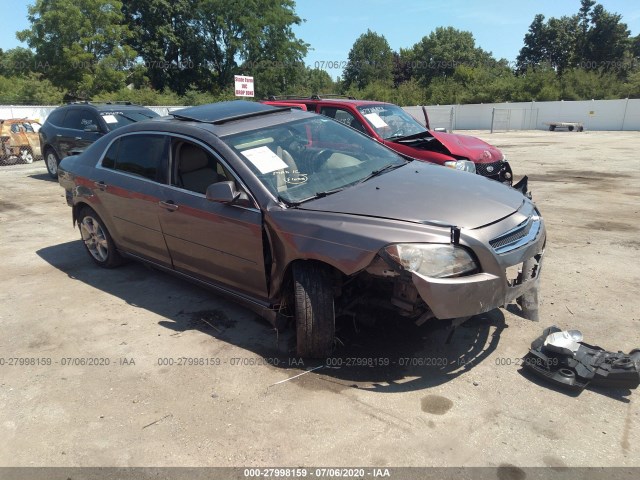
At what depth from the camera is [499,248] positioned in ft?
10.2

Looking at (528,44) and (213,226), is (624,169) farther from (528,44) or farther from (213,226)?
(528,44)

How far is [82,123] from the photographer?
34.2ft

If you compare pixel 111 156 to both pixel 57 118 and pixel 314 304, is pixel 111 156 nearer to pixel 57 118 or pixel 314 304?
pixel 314 304

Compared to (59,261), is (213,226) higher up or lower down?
higher up

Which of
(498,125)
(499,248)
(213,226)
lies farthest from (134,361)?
(498,125)

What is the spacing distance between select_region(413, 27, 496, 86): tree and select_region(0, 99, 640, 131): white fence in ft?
91.3

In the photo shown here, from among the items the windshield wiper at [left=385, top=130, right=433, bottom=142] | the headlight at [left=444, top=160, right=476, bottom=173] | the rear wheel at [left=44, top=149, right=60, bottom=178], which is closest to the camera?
the headlight at [left=444, top=160, right=476, bottom=173]

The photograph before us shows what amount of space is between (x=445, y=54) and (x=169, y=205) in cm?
7426

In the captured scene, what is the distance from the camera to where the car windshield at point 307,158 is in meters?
3.66

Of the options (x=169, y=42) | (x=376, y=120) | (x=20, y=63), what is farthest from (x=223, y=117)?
(x=169, y=42)

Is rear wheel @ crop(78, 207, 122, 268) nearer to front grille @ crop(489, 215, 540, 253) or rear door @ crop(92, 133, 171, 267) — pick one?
rear door @ crop(92, 133, 171, 267)

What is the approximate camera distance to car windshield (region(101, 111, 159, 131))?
9.99m

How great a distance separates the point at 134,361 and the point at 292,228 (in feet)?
5.33

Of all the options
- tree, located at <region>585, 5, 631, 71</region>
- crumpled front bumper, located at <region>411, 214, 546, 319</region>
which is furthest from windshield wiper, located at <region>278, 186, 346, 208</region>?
tree, located at <region>585, 5, 631, 71</region>
